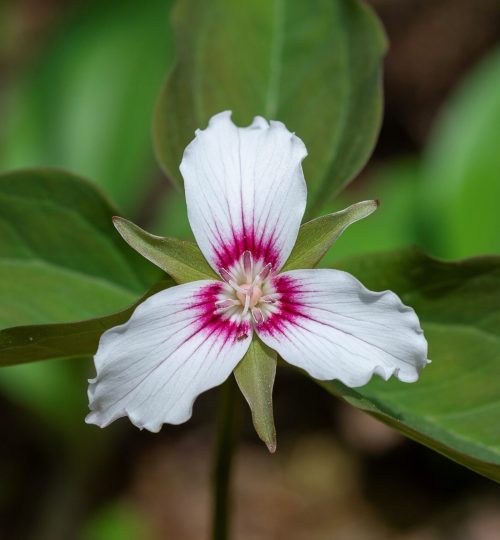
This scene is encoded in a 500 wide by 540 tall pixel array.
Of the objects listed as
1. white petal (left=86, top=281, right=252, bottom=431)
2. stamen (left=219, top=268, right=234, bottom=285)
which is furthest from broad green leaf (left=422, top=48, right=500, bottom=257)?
white petal (left=86, top=281, right=252, bottom=431)

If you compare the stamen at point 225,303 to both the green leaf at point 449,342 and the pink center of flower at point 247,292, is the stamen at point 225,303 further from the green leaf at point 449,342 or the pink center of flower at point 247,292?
the green leaf at point 449,342

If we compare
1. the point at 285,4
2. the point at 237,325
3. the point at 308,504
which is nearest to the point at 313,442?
the point at 308,504

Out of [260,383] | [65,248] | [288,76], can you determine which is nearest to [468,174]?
[288,76]

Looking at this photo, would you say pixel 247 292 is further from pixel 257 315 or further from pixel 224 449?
pixel 224 449

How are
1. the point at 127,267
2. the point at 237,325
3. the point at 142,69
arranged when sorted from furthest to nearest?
the point at 142,69
the point at 127,267
the point at 237,325

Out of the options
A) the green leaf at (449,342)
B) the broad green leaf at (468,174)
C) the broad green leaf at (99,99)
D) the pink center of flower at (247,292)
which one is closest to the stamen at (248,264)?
the pink center of flower at (247,292)

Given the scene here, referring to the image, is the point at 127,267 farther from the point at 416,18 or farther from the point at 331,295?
the point at 416,18
